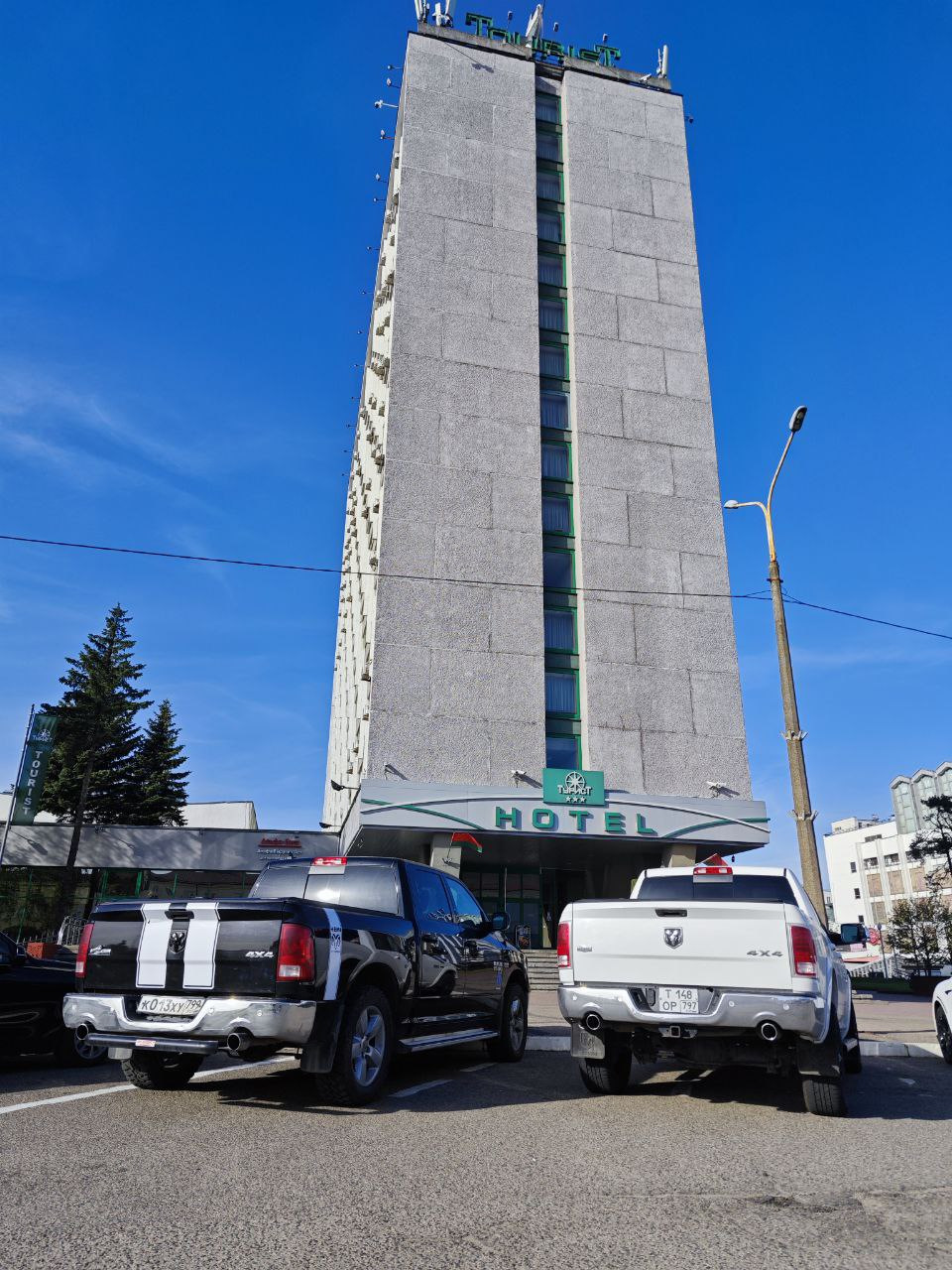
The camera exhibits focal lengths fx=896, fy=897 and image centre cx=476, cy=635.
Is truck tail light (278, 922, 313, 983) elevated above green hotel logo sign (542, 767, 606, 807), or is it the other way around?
green hotel logo sign (542, 767, 606, 807)

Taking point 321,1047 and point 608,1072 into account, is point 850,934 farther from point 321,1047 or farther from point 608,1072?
point 321,1047

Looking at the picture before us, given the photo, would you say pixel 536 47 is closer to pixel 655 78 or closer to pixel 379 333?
pixel 655 78

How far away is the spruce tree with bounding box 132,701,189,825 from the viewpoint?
56031 mm

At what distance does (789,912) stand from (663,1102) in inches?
77.2

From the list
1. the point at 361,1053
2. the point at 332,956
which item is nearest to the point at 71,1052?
the point at 361,1053

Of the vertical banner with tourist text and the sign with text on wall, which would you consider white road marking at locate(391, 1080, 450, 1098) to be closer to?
the sign with text on wall

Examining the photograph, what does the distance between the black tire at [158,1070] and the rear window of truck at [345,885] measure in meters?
1.40

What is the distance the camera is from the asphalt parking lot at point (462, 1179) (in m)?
3.59

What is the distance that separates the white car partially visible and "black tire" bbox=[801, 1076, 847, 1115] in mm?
4365

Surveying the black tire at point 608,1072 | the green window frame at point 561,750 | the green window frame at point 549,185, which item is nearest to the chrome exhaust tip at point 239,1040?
the black tire at point 608,1072

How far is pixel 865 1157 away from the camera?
5.33 meters

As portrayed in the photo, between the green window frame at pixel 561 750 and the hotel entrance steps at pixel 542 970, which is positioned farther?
the green window frame at pixel 561 750

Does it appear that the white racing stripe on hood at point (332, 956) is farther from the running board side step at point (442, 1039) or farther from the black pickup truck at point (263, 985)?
the running board side step at point (442, 1039)

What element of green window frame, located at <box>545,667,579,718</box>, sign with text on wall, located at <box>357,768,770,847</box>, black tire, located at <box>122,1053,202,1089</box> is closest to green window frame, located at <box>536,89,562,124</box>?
green window frame, located at <box>545,667,579,718</box>
